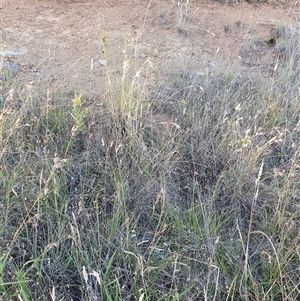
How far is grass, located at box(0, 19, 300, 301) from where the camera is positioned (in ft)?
5.49

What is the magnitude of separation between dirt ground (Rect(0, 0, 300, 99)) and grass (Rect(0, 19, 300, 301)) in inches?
14.3

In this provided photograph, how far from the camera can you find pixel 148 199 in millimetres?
2086

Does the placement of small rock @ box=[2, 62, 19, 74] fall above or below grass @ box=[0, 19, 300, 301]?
above

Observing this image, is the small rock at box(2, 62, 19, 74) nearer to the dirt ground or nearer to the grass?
the dirt ground

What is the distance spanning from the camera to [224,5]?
14.7 ft

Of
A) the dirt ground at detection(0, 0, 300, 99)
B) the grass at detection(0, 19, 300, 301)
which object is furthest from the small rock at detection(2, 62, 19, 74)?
the grass at detection(0, 19, 300, 301)

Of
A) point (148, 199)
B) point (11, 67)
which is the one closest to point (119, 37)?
point (11, 67)

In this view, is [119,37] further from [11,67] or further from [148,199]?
[148,199]

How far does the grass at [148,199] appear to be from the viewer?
167 centimetres

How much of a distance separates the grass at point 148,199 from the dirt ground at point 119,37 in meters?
0.36

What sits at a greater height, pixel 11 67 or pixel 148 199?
pixel 11 67

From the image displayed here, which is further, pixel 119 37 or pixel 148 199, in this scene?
pixel 119 37

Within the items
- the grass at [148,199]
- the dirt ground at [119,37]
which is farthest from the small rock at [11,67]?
the grass at [148,199]

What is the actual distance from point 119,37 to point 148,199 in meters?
1.99
